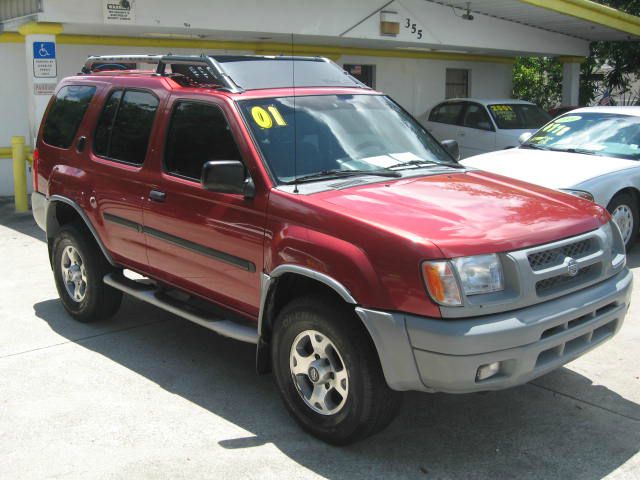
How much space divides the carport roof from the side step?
10.8m

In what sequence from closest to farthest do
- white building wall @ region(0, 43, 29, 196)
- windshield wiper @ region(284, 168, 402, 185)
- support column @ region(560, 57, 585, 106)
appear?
windshield wiper @ region(284, 168, 402, 185), white building wall @ region(0, 43, 29, 196), support column @ region(560, 57, 585, 106)

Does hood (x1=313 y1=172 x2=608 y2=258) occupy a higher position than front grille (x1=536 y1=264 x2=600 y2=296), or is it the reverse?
hood (x1=313 y1=172 x2=608 y2=258)

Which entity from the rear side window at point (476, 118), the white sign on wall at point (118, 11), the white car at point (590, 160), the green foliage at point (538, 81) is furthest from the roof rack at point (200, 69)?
the green foliage at point (538, 81)

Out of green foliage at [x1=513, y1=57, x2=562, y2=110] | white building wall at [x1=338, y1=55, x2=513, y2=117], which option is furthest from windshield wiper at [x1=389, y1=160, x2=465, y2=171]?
green foliage at [x1=513, y1=57, x2=562, y2=110]

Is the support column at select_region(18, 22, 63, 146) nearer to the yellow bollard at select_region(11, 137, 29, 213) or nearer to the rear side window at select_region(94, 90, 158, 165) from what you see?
the yellow bollard at select_region(11, 137, 29, 213)

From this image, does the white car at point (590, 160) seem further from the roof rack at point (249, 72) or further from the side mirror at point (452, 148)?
the roof rack at point (249, 72)

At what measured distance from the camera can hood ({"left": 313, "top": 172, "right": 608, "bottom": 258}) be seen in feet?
11.6

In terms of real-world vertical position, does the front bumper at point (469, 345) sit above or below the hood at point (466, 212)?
below

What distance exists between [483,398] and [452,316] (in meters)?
1.34

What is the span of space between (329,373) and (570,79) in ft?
57.0

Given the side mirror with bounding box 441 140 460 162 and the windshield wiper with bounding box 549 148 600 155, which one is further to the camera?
the windshield wiper with bounding box 549 148 600 155

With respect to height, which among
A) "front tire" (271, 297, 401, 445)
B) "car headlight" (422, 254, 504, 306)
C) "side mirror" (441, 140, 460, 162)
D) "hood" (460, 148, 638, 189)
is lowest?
"front tire" (271, 297, 401, 445)

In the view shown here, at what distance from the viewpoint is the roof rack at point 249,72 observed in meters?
4.75

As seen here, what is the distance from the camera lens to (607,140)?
27.7 ft
